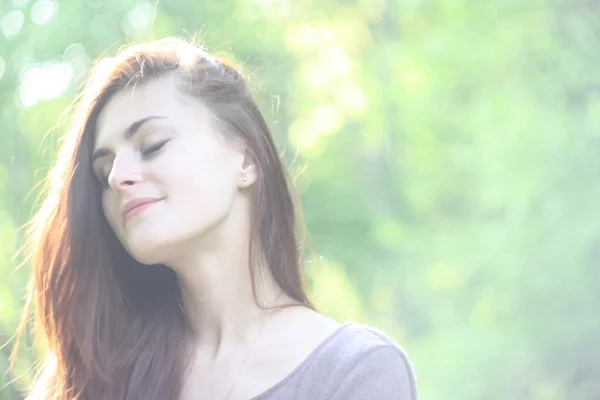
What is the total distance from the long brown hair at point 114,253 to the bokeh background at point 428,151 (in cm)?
116

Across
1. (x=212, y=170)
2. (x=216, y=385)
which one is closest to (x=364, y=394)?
(x=216, y=385)

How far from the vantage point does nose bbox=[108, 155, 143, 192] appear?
1.08 meters

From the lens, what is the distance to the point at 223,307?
1.16 meters

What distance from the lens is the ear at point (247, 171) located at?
1.16 m

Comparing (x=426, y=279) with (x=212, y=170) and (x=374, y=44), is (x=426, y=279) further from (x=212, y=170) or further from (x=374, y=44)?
(x=212, y=170)

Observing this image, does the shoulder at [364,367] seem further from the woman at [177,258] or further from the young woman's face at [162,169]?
the young woman's face at [162,169]

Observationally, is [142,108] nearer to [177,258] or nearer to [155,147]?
[155,147]

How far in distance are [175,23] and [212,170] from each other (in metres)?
1.58

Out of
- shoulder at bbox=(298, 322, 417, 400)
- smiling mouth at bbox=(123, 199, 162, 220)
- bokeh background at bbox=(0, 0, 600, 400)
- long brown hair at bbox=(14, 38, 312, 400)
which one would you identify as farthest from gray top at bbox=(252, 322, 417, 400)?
bokeh background at bbox=(0, 0, 600, 400)

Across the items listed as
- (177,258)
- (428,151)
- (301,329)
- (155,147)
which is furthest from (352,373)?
(428,151)

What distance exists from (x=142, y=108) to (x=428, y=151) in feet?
6.40

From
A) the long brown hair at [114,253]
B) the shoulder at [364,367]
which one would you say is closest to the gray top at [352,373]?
the shoulder at [364,367]

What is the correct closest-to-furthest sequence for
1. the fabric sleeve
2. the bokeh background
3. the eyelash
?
1. the fabric sleeve
2. the eyelash
3. the bokeh background

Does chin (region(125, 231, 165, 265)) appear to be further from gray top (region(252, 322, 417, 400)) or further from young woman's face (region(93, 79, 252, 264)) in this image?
gray top (region(252, 322, 417, 400))
